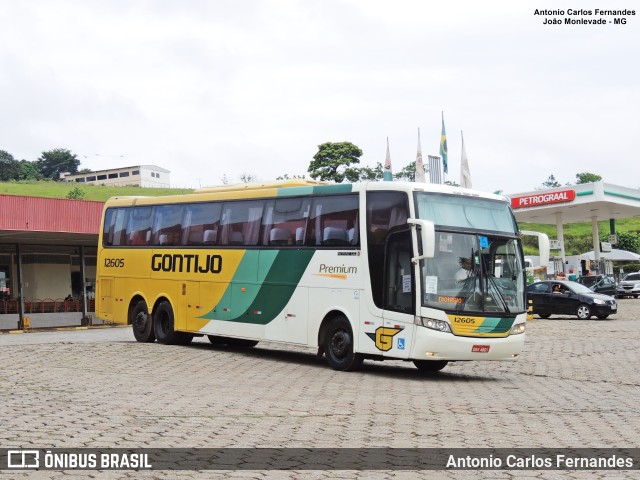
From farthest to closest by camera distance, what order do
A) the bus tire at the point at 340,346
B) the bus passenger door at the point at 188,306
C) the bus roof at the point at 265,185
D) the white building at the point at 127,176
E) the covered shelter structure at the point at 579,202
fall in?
the white building at the point at 127,176 → the covered shelter structure at the point at 579,202 → the bus passenger door at the point at 188,306 → the bus roof at the point at 265,185 → the bus tire at the point at 340,346

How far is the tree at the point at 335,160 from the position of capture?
115438mm

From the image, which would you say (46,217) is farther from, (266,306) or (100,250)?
(266,306)

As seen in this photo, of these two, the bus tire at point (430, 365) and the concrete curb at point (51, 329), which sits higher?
the concrete curb at point (51, 329)

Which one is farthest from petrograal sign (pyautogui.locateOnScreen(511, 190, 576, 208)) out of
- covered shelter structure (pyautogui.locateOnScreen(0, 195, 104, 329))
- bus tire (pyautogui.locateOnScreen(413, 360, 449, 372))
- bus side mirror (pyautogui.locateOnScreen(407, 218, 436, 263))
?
bus side mirror (pyautogui.locateOnScreen(407, 218, 436, 263))

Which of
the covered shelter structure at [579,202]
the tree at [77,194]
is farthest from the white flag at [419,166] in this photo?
the tree at [77,194]

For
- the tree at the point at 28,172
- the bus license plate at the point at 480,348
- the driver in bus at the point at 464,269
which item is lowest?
the bus license plate at the point at 480,348

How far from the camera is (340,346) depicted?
17172 mm

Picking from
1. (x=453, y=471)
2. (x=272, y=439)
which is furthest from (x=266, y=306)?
(x=453, y=471)

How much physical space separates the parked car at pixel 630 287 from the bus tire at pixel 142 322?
42.5 meters

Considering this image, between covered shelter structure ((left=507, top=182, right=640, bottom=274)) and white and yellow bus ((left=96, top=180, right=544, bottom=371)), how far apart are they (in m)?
38.3

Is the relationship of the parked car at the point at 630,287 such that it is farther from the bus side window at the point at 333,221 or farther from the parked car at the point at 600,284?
the bus side window at the point at 333,221

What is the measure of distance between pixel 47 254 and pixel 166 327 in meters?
16.6

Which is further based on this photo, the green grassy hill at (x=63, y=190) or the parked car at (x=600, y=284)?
the green grassy hill at (x=63, y=190)

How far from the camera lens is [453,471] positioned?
7848 millimetres
